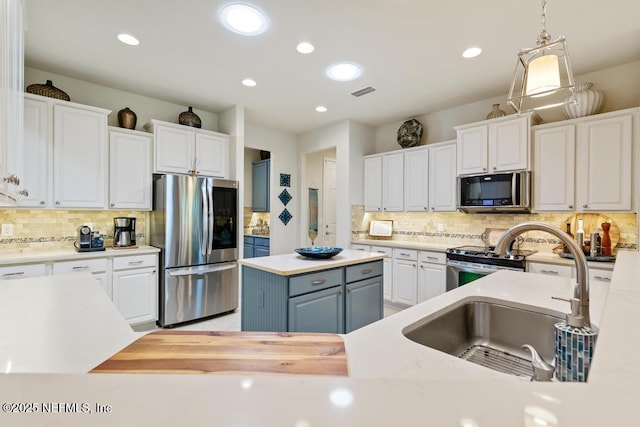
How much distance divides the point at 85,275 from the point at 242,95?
2751 millimetres

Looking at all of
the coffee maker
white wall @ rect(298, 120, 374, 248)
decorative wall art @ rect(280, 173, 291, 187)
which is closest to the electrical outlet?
the coffee maker

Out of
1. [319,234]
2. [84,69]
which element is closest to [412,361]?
[84,69]

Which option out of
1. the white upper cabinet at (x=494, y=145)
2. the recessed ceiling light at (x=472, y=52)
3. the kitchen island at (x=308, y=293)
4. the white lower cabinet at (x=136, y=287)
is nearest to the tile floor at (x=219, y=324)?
the white lower cabinet at (x=136, y=287)

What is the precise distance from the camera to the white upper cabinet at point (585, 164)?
8.85 ft

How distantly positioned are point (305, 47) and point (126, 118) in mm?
2254

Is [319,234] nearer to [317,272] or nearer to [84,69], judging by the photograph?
[317,272]

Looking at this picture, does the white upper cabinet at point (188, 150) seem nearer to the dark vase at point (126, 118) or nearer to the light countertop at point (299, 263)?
the dark vase at point (126, 118)

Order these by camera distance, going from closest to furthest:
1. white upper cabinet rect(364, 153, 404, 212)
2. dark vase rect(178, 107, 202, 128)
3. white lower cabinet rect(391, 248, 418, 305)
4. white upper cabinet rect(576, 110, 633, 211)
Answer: white upper cabinet rect(576, 110, 633, 211), dark vase rect(178, 107, 202, 128), white lower cabinet rect(391, 248, 418, 305), white upper cabinet rect(364, 153, 404, 212)

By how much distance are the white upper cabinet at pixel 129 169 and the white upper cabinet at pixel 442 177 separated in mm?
3541

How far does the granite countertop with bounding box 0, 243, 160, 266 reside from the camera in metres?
2.59

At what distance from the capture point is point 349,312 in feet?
8.59

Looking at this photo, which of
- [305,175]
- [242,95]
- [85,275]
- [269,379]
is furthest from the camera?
[305,175]

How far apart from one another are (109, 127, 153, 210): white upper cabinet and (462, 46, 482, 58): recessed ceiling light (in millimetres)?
3441

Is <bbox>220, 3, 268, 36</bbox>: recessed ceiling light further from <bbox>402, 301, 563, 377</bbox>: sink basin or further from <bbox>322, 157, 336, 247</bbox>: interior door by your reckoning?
<bbox>322, 157, 336, 247</bbox>: interior door
